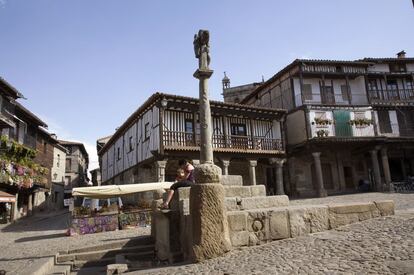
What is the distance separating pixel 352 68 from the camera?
21922 millimetres

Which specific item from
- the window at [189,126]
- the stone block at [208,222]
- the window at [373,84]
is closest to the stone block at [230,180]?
the stone block at [208,222]

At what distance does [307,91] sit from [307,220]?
17037mm

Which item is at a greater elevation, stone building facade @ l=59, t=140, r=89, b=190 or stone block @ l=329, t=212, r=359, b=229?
stone building facade @ l=59, t=140, r=89, b=190

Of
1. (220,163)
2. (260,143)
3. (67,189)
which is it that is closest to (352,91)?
(260,143)

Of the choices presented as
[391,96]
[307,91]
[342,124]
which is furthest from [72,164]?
[391,96]

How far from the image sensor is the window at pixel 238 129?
18.7 metres

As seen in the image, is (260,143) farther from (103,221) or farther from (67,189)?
(67,189)

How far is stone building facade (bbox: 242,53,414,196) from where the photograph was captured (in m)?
19.7

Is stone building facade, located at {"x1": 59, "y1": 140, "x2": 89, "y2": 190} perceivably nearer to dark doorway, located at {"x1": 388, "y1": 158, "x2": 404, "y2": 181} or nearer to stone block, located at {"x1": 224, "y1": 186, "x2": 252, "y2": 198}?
dark doorway, located at {"x1": 388, "y1": 158, "x2": 404, "y2": 181}

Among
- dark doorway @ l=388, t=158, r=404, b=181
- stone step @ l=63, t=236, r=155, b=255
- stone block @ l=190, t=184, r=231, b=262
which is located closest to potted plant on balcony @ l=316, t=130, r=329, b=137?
dark doorway @ l=388, t=158, r=404, b=181

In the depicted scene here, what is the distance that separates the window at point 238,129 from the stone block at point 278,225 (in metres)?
13.3

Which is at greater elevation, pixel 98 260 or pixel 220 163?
pixel 220 163

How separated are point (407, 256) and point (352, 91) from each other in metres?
20.6

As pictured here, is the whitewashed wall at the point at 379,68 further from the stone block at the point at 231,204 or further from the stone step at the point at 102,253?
the stone step at the point at 102,253
